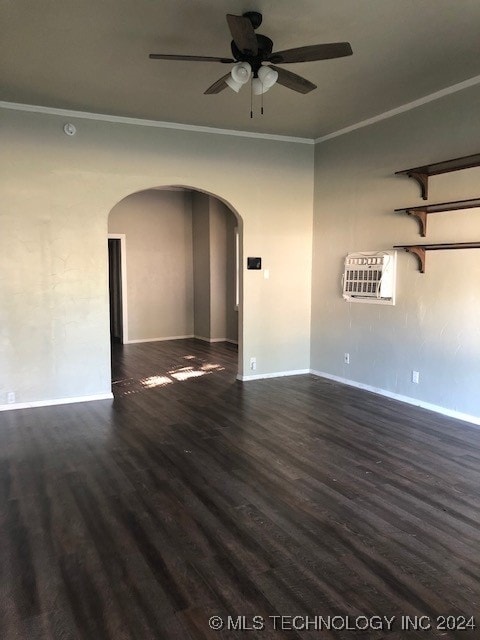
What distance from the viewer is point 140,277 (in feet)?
29.7

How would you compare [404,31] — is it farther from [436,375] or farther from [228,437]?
[228,437]

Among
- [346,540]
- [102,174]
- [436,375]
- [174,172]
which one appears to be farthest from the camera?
[174,172]

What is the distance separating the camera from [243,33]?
8.52 ft

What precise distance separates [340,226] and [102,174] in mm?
2796

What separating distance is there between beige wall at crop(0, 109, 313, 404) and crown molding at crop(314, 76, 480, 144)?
2.39 ft

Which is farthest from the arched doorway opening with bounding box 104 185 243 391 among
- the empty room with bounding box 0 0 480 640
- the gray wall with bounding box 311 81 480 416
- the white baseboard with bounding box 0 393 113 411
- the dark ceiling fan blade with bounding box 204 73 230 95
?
the dark ceiling fan blade with bounding box 204 73 230 95

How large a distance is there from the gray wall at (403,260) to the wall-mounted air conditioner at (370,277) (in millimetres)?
93

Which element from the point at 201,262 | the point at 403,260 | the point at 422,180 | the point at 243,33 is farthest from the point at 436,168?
the point at 201,262

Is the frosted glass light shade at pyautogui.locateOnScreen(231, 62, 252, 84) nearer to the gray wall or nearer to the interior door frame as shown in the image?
the gray wall

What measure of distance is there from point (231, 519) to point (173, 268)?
718 cm

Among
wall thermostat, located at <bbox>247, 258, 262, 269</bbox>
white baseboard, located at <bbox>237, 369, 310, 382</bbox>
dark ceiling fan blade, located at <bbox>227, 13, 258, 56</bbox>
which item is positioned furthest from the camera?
white baseboard, located at <bbox>237, 369, 310, 382</bbox>

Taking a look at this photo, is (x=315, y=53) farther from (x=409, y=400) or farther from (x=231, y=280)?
(x=231, y=280)

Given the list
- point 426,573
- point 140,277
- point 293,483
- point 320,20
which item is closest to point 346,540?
point 426,573

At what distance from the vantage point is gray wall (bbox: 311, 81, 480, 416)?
4.17 metres
